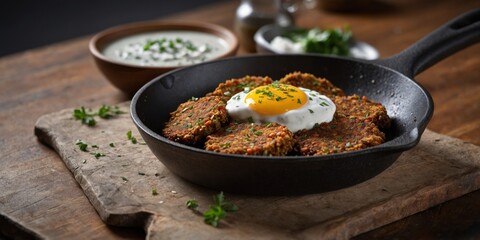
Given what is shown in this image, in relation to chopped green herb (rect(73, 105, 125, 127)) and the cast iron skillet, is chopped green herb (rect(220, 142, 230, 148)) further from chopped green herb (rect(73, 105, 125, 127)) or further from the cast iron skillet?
chopped green herb (rect(73, 105, 125, 127))

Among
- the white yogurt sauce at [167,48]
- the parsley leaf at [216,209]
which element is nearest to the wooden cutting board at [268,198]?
the parsley leaf at [216,209]

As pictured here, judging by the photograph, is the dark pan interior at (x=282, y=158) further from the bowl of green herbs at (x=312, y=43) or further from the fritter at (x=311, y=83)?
the bowl of green herbs at (x=312, y=43)

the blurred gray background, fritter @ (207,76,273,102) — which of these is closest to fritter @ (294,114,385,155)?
fritter @ (207,76,273,102)

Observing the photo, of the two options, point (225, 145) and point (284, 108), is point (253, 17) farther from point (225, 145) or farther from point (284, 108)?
point (225, 145)

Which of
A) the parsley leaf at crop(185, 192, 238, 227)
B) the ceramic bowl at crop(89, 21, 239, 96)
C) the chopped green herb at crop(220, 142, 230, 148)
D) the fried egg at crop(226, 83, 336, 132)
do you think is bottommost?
the ceramic bowl at crop(89, 21, 239, 96)

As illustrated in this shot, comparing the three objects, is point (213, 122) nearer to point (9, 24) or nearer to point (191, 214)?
point (191, 214)

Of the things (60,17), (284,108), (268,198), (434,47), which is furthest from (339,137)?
(60,17)
